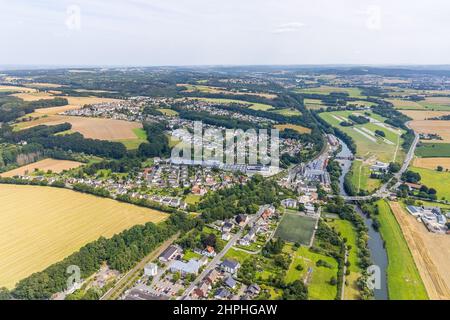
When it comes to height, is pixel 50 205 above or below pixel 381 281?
above

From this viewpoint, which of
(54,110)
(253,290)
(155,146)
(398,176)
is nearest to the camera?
(253,290)

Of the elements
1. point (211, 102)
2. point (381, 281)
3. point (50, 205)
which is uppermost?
point (211, 102)

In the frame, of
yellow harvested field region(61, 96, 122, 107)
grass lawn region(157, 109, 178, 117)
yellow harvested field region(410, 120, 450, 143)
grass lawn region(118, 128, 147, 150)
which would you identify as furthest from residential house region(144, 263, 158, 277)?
yellow harvested field region(61, 96, 122, 107)

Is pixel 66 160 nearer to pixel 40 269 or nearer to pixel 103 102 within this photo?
pixel 40 269

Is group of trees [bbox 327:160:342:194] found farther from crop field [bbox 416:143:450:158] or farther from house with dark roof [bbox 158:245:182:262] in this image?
house with dark roof [bbox 158:245:182:262]

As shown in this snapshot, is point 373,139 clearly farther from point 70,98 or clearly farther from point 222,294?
point 70,98

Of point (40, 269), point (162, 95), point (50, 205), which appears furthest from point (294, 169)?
point (162, 95)

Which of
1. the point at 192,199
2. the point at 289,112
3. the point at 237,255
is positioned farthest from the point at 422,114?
the point at 237,255
